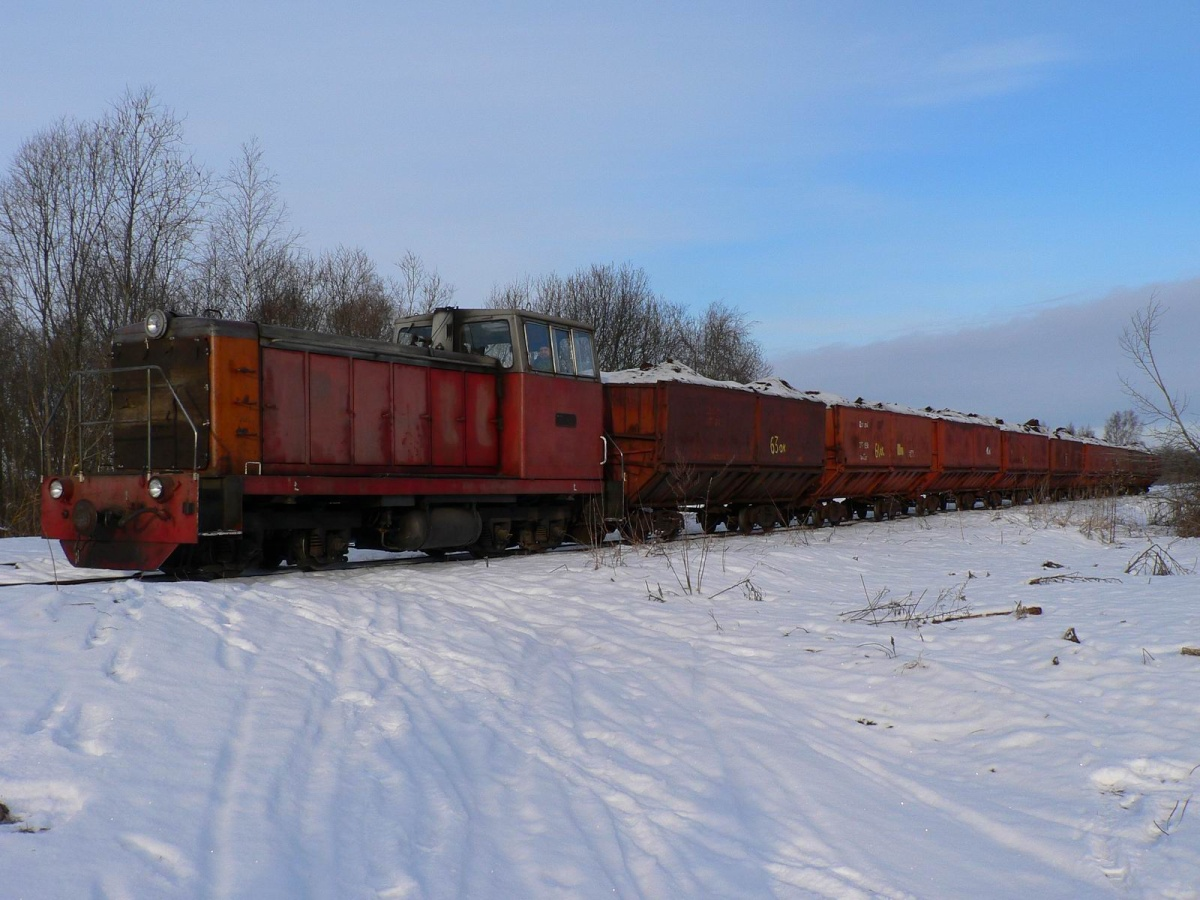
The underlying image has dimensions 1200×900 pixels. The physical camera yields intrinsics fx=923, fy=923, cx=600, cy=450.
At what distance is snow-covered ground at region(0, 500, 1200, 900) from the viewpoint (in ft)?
11.6

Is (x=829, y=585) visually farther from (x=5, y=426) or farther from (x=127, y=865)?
(x=5, y=426)

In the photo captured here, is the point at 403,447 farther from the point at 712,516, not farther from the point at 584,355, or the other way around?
the point at 712,516

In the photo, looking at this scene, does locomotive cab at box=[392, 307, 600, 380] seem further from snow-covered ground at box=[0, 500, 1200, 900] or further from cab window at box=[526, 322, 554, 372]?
snow-covered ground at box=[0, 500, 1200, 900]

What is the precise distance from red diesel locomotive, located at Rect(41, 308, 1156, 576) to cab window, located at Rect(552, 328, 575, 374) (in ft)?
0.09

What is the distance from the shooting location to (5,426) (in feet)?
93.0

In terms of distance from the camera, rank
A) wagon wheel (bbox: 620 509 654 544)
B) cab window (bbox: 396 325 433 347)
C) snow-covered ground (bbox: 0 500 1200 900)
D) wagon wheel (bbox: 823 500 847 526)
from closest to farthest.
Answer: snow-covered ground (bbox: 0 500 1200 900)
cab window (bbox: 396 325 433 347)
wagon wheel (bbox: 620 509 654 544)
wagon wheel (bbox: 823 500 847 526)

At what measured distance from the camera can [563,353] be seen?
13.5 metres

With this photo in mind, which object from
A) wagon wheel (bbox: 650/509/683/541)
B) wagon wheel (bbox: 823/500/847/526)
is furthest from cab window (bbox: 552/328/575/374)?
wagon wheel (bbox: 823/500/847/526)

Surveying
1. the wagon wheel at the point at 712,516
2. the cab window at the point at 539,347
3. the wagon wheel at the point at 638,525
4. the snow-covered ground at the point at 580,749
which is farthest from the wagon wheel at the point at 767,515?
the snow-covered ground at the point at 580,749

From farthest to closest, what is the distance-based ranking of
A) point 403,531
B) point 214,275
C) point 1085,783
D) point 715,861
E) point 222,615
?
point 214,275
point 403,531
point 222,615
point 1085,783
point 715,861

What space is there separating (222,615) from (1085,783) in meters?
5.49

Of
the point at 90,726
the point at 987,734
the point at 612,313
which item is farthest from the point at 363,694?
the point at 612,313

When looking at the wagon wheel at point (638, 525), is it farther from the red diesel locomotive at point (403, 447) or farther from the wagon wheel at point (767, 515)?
the wagon wheel at point (767, 515)

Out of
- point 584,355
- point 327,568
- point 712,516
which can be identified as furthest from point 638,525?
point 327,568
